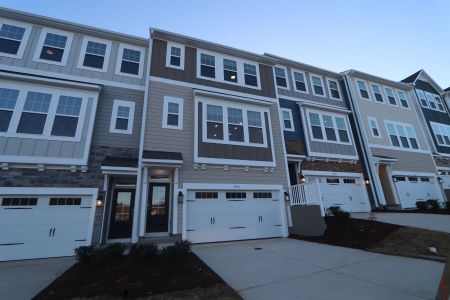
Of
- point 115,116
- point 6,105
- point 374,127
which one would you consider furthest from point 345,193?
point 6,105

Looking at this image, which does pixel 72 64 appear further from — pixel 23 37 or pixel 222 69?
pixel 222 69

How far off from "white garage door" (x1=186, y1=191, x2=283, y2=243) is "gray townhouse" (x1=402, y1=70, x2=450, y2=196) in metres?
14.7

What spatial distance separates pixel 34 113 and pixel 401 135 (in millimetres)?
21803

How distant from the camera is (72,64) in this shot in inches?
382

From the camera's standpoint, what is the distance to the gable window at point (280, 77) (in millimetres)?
14115

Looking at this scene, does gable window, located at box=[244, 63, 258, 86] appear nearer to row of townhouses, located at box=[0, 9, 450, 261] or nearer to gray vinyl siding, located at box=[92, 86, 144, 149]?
row of townhouses, located at box=[0, 9, 450, 261]

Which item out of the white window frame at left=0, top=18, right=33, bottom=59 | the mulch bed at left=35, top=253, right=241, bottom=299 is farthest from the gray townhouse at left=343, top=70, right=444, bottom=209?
the white window frame at left=0, top=18, right=33, bottom=59

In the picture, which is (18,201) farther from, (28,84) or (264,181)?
(264,181)

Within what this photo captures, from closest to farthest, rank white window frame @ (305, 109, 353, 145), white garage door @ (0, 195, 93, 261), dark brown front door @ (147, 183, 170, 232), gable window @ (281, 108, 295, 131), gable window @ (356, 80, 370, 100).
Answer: white garage door @ (0, 195, 93, 261)
dark brown front door @ (147, 183, 170, 232)
gable window @ (281, 108, 295, 131)
white window frame @ (305, 109, 353, 145)
gable window @ (356, 80, 370, 100)

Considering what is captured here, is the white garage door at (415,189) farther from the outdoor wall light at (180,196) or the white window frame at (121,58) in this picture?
the white window frame at (121,58)

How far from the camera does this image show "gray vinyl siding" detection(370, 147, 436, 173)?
14.6 meters

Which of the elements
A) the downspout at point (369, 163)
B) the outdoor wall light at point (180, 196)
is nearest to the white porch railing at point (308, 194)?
the outdoor wall light at point (180, 196)

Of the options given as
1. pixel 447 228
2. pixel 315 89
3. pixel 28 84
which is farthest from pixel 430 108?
pixel 28 84

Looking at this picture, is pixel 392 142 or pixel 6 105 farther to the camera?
pixel 392 142
